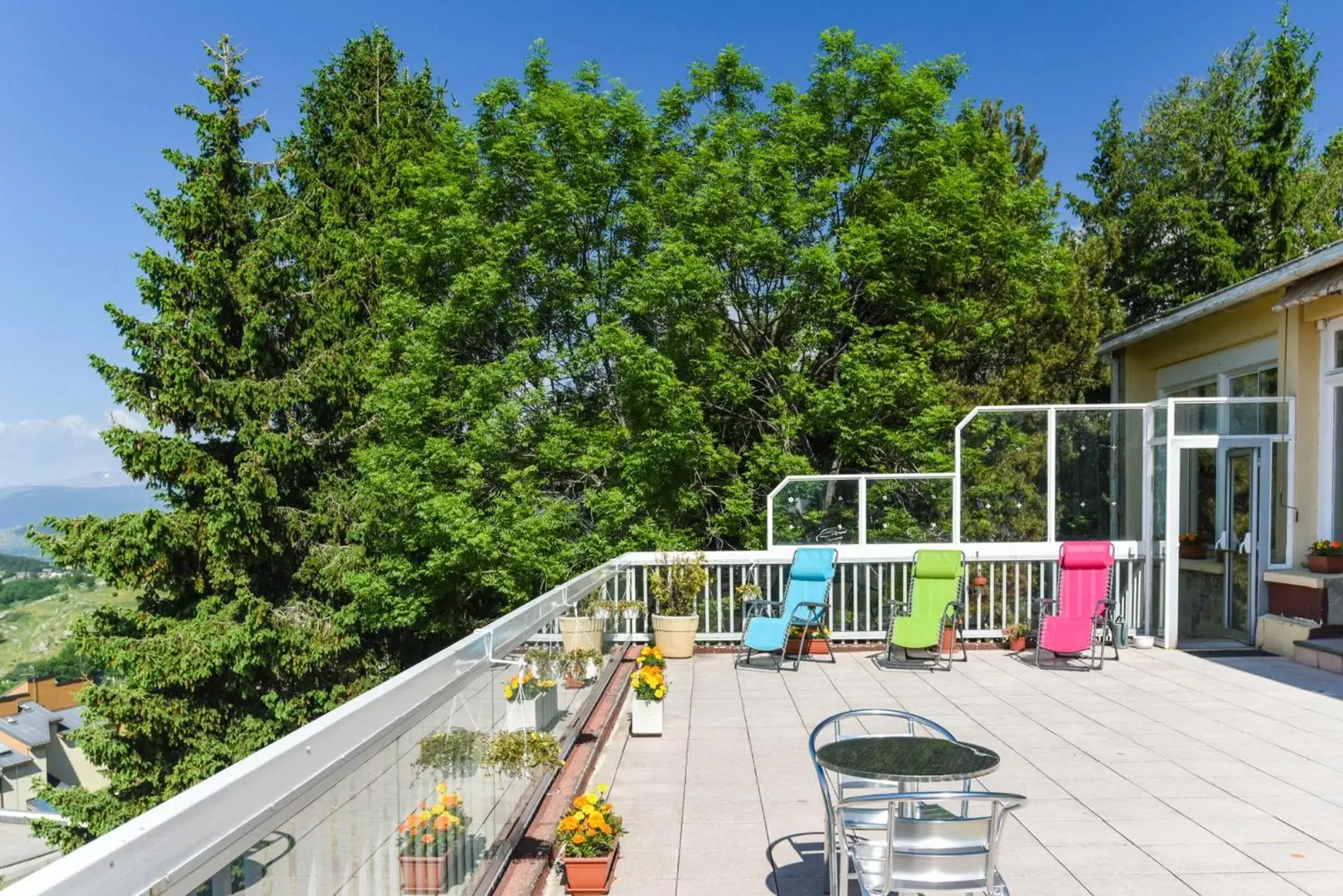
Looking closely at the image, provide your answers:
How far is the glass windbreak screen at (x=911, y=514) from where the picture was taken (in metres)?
10.0

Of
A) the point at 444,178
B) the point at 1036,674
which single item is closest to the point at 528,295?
the point at 444,178

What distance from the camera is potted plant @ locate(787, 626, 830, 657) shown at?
925 cm

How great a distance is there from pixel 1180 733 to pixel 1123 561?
3638mm

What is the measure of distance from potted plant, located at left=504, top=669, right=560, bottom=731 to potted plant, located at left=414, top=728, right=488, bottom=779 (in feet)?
1.84

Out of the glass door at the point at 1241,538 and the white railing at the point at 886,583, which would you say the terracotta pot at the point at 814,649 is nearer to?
the white railing at the point at 886,583

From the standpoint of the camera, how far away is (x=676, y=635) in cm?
930

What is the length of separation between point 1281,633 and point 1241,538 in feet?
3.29

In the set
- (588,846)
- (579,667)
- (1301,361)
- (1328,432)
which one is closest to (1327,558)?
(1328,432)

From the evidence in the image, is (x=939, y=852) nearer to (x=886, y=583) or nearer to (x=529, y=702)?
(x=529, y=702)

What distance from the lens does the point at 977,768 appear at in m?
3.32

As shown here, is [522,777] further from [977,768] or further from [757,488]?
[757,488]

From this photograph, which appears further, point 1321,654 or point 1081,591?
point 1081,591

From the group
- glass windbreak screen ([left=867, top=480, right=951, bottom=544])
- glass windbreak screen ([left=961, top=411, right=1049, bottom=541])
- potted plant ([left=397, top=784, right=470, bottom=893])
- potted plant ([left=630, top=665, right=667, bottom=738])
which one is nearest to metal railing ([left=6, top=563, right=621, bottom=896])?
potted plant ([left=397, top=784, right=470, bottom=893])

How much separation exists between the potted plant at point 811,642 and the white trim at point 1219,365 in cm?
561
